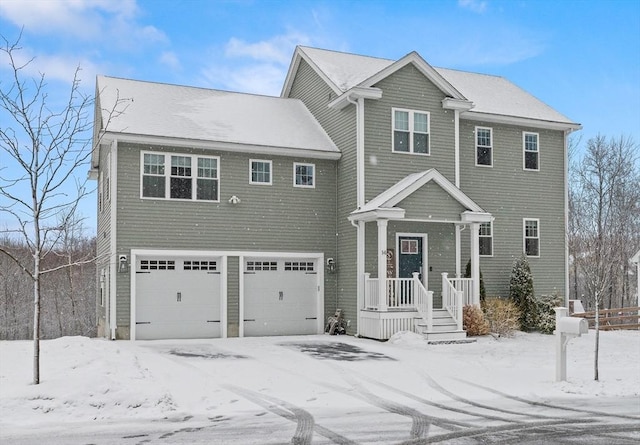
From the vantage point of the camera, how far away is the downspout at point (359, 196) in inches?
766

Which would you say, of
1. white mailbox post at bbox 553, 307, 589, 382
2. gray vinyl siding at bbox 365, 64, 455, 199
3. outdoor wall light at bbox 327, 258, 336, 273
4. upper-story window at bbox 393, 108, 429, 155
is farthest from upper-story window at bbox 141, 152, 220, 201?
white mailbox post at bbox 553, 307, 589, 382

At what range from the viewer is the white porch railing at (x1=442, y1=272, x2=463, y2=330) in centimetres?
1845

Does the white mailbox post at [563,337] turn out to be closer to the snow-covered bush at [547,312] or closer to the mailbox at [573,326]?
the mailbox at [573,326]

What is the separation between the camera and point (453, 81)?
24.8m

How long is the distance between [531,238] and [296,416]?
15.9 metres

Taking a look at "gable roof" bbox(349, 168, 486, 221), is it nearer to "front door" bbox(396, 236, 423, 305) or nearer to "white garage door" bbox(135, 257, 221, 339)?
"front door" bbox(396, 236, 423, 305)

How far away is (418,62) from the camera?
20.5 metres

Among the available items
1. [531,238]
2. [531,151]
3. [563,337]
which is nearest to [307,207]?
[531,238]

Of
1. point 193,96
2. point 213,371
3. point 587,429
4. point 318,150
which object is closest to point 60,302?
point 193,96

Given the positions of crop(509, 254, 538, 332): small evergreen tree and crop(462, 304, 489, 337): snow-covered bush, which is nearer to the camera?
crop(462, 304, 489, 337): snow-covered bush

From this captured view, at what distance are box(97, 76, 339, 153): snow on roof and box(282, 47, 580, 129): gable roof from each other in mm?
1778

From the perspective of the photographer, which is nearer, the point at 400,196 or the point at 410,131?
the point at 400,196

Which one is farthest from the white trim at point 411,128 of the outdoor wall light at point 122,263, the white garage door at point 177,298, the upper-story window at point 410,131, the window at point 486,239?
the outdoor wall light at point 122,263

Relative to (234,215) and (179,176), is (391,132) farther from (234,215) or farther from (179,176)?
(179,176)
